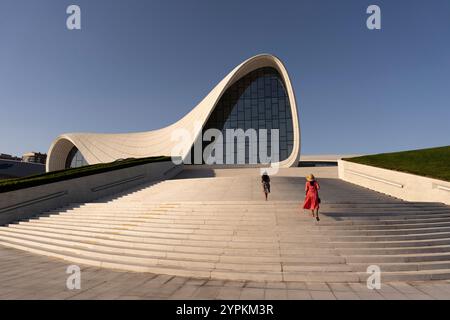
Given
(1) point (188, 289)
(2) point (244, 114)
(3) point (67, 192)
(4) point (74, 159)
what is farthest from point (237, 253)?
(4) point (74, 159)

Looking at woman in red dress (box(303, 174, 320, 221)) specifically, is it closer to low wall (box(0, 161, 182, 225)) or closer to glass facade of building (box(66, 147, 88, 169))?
low wall (box(0, 161, 182, 225))

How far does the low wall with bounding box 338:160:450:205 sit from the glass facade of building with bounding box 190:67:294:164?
12.0 m

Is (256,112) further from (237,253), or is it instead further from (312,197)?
(237,253)

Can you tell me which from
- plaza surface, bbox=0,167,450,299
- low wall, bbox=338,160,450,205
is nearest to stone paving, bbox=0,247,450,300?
plaza surface, bbox=0,167,450,299

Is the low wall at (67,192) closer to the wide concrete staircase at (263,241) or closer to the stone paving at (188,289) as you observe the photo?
the wide concrete staircase at (263,241)

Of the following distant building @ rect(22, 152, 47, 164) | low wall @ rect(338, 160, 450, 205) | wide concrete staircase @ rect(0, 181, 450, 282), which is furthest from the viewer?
distant building @ rect(22, 152, 47, 164)

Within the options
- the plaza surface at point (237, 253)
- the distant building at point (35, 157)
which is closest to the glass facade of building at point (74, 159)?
the plaza surface at point (237, 253)

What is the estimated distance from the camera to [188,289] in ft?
16.6

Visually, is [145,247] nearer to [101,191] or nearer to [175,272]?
[175,272]

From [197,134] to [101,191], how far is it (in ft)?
47.8

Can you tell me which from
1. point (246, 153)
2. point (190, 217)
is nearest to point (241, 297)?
point (190, 217)

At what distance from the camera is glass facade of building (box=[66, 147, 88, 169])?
134ft
